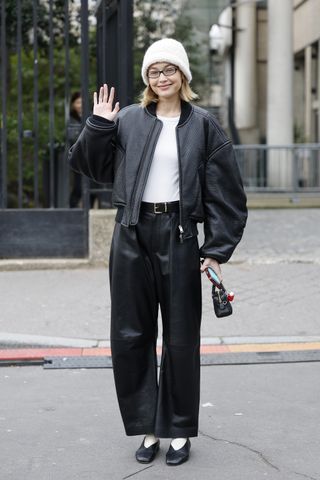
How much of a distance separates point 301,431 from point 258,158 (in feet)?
35.2

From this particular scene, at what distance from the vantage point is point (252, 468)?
4.38m

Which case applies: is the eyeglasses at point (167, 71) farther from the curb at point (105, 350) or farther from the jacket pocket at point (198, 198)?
the curb at point (105, 350)

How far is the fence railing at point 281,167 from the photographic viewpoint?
1491 centimetres

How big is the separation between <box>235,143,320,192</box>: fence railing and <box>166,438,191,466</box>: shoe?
10.5m

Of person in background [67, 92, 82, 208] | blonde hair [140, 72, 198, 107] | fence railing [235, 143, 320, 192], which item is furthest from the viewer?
fence railing [235, 143, 320, 192]

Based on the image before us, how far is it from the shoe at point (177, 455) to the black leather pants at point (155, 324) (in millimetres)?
85

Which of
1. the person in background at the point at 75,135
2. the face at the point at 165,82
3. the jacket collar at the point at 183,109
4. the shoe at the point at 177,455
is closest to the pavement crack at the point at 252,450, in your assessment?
the shoe at the point at 177,455

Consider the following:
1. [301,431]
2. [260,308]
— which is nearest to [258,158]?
[260,308]

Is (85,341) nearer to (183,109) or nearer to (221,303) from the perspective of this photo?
(221,303)

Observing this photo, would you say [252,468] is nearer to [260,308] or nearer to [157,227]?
[157,227]

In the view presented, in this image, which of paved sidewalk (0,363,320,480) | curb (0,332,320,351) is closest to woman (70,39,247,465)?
paved sidewalk (0,363,320,480)

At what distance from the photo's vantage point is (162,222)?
434cm

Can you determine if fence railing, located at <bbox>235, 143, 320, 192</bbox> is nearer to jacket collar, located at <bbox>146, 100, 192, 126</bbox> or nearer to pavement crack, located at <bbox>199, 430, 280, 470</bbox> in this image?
pavement crack, located at <bbox>199, 430, 280, 470</bbox>

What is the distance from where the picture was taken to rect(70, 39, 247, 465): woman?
4.30 meters
